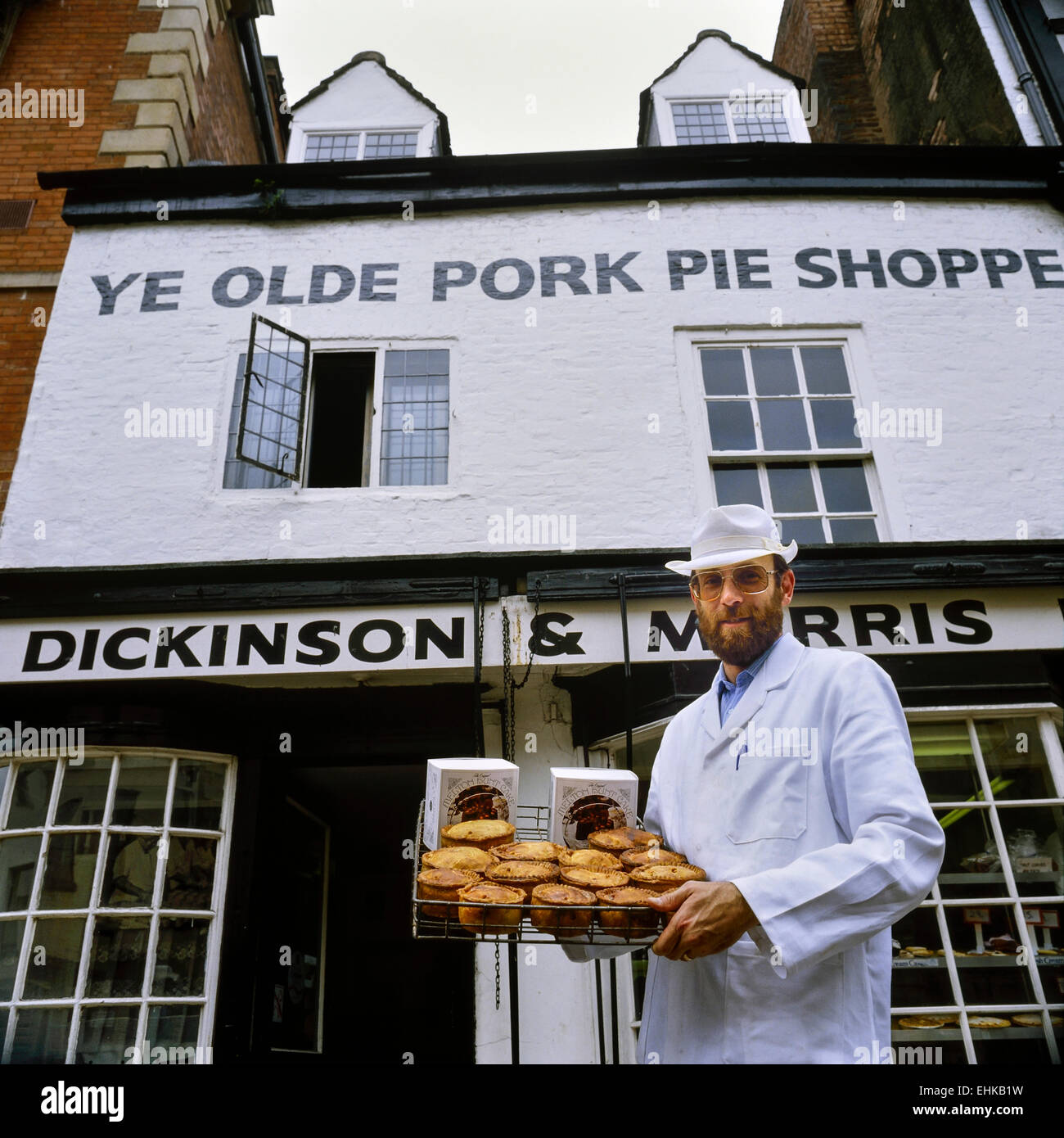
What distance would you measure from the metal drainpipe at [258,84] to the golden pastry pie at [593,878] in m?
12.3

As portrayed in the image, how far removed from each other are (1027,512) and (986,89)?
5.43m

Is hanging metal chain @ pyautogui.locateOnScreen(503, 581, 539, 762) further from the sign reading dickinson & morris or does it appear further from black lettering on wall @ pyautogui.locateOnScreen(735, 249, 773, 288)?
black lettering on wall @ pyautogui.locateOnScreen(735, 249, 773, 288)

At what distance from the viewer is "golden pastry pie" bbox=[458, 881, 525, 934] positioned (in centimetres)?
246

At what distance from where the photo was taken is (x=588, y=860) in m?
2.65

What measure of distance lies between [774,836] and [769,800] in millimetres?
116

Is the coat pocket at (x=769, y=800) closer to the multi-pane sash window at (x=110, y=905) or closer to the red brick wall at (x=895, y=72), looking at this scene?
the multi-pane sash window at (x=110, y=905)

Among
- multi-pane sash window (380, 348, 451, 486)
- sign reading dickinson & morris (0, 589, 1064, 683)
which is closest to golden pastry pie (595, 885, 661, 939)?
sign reading dickinson & morris (0, 589, 1064, 683)

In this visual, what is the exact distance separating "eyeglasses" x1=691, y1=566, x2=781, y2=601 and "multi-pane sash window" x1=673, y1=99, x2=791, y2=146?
7860mm

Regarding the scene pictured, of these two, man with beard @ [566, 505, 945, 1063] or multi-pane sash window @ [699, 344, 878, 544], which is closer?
man with beard @ [566, 505, 945, 1063]

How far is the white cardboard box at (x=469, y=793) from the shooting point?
291 centimetres

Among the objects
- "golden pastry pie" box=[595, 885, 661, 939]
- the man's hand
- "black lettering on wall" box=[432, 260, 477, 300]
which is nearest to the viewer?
the man's hand

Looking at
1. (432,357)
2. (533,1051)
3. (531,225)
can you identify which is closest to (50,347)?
(432,357)

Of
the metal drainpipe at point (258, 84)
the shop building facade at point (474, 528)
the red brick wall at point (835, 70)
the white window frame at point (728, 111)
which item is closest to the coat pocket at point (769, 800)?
the shop building facade at point (474, 528)

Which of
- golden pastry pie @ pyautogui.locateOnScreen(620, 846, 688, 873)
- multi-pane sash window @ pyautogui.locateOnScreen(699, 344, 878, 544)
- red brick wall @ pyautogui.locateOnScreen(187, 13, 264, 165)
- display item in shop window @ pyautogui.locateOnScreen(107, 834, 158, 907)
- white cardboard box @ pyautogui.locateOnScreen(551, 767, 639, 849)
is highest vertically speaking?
red brick wall @ pyautogui.locateOnScreen(187, 13, 264, 165)
